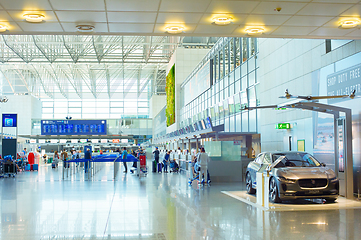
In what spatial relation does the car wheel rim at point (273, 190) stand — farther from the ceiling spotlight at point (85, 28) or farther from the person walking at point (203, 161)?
the ceiling spotlight at point (85, 28)

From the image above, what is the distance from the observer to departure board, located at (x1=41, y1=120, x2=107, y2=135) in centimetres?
4159

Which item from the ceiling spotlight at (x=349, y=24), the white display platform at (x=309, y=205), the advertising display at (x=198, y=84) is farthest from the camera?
the advertising display at (x=198, y=84)

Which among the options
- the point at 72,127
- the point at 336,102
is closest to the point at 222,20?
the point at 336,102

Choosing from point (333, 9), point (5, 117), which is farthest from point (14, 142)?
point (333, 9)

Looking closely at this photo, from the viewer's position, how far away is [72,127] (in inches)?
1655

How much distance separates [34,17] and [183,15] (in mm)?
3268

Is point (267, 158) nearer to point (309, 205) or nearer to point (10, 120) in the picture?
point (309, 205)

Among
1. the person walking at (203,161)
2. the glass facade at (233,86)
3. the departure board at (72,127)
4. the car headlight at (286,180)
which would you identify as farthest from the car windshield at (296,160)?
the departure board at (72,127)

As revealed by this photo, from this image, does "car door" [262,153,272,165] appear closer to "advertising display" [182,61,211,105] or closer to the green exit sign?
the green exit sign

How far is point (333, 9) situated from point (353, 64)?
15.3 ft

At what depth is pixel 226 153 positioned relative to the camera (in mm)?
19453

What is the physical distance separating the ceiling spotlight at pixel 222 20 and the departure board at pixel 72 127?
35062mm

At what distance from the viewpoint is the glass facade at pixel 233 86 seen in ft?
75.0

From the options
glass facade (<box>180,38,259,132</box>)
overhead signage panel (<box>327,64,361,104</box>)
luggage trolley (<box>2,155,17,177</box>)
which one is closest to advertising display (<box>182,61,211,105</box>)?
glass facade (<box>180,38,259,132</box>)
